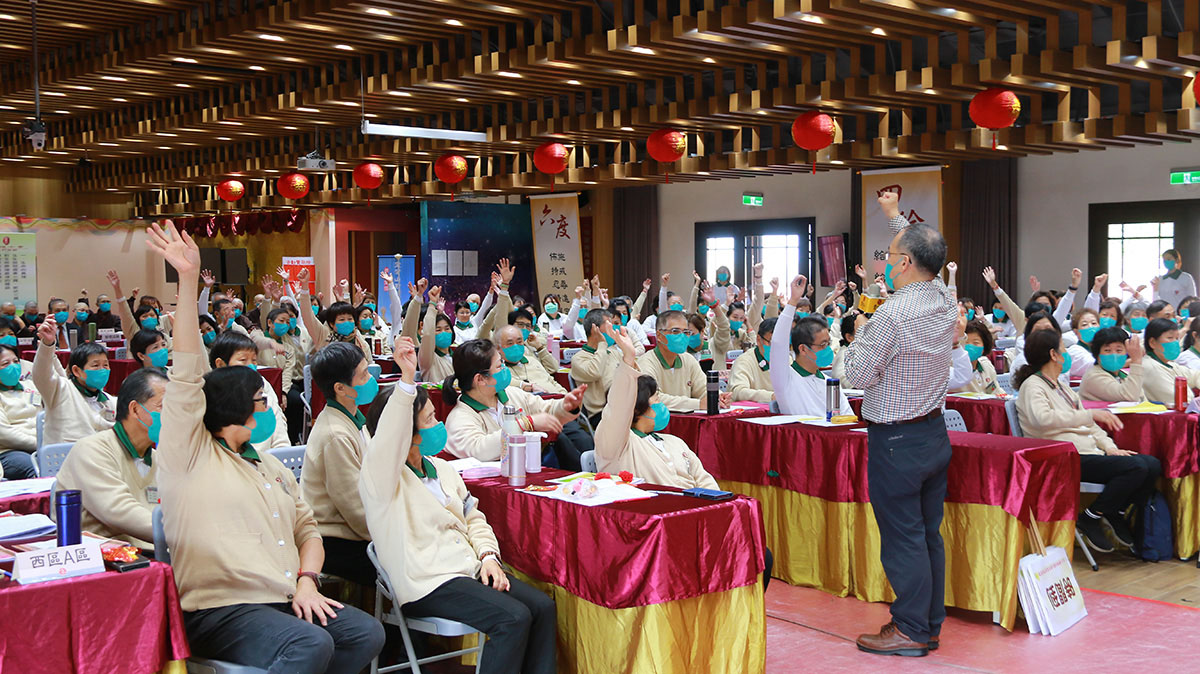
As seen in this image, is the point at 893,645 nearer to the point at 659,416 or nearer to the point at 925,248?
the point at 659,416

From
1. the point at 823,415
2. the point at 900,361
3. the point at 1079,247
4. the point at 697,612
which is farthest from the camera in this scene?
the point at 1079,247

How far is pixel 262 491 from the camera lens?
328 centimetres

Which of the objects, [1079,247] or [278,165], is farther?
[278,165]

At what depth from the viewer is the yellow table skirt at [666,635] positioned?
11.7ft

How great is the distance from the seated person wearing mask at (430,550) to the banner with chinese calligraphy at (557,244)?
14.9 meters

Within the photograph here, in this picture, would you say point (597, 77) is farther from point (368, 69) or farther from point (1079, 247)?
point (1079, 247)

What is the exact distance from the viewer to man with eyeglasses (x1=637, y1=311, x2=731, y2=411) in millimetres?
6309

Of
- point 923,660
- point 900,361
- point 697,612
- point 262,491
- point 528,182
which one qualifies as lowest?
point 923,660

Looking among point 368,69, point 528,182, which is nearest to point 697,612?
point 368,69

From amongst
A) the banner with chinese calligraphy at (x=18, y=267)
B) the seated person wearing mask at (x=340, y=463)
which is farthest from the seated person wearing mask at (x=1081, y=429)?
the banner with chinese calligraphy at (x=18, y=267)

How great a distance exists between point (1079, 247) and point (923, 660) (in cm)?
1124

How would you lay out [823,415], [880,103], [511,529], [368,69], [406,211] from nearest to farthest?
[511,529] → [823,415] → [880,103] → [368,69] → [406,211]

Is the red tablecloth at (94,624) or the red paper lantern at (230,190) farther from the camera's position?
the red paper lantern at (230,190)

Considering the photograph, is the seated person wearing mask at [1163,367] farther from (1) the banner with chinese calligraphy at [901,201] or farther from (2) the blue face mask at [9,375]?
(1) the banner with chinese calligraphy at [901,201]
